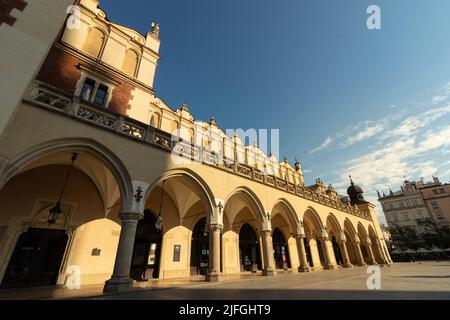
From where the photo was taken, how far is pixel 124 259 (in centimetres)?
707

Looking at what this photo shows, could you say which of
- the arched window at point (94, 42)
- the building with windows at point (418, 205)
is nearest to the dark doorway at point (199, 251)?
the arched window at point (94, 42)

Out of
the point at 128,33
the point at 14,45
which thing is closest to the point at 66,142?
the point at 14,45

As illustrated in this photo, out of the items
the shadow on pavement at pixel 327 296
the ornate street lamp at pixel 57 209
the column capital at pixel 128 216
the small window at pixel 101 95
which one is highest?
the small window at pixel 101 95

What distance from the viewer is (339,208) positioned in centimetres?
2214

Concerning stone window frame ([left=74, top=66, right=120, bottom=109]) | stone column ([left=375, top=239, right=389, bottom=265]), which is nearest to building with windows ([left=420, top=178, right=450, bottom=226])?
stone column ([left=375, top=239, right=389, bottom=265])

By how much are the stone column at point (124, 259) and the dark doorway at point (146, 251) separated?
16.6ft

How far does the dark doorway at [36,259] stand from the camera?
8.34m

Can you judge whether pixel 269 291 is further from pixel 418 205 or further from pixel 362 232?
pixel 418 205

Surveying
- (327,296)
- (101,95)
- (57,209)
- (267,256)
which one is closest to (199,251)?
(267,256)

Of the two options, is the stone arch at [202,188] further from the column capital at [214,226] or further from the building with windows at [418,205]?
the building with windows at [418,205]

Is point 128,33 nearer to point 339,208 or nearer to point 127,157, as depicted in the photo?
point 127,157

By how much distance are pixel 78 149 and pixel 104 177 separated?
3106 mm

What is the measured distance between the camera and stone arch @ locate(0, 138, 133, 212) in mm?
5934

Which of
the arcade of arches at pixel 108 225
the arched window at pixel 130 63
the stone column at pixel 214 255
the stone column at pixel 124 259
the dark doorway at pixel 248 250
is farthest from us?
the dark doorway at pixel 248 250
